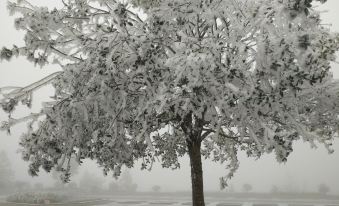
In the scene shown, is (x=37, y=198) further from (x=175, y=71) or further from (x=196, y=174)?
(x=175, y=71)

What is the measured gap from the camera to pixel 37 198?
26938mm

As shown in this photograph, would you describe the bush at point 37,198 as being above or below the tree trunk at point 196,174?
below

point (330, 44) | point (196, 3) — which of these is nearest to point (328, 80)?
point (330, 44)

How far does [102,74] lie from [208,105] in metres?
1.82

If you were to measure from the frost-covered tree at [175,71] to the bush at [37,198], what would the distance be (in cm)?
2008

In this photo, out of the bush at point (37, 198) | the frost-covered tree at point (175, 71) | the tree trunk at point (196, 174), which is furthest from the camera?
the bush at point (37, 198)

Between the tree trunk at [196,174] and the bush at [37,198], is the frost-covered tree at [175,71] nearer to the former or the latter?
the tree trunk at [196,174]

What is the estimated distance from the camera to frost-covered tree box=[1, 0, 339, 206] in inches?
224

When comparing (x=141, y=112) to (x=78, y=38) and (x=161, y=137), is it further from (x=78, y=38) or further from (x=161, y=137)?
(x=161, y=137)

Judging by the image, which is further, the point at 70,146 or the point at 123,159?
the point at 123,159

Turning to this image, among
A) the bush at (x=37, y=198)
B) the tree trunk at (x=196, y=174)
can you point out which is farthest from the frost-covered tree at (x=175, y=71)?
the bush at (x=37, y=198)

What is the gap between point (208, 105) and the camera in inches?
245

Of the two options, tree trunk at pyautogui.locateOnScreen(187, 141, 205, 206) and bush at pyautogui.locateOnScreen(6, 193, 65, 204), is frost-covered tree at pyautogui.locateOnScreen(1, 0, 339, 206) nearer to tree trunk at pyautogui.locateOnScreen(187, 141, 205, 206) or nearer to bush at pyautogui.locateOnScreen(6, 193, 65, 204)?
tree trunk at pyautogui.locateOnScreen(187, 141, 205, 206)

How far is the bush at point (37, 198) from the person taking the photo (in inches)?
1047
